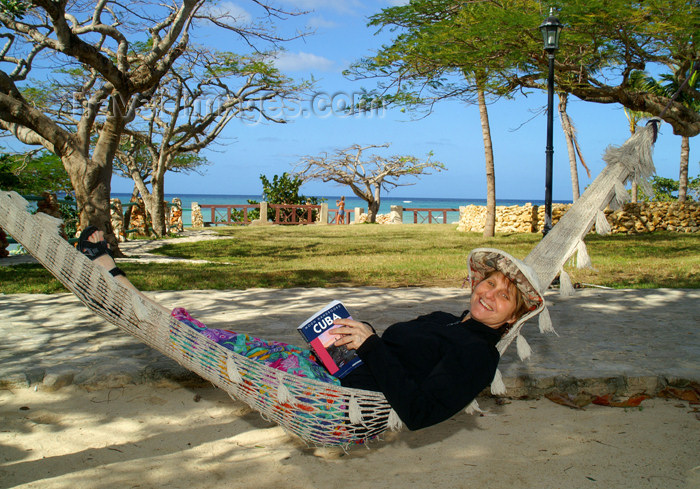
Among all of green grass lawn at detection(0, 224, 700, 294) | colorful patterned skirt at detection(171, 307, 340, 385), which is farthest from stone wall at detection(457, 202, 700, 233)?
colorful patterned skirt at detection(171, 307, 340, 385)

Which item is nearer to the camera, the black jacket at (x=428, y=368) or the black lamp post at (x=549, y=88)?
the black jacket at (x=428, y=368)

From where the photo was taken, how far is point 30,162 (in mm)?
15156

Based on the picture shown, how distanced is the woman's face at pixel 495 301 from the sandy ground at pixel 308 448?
589 mm

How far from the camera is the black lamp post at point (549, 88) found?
6.45 m

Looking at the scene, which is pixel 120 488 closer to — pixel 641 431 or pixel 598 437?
pixel 598 437

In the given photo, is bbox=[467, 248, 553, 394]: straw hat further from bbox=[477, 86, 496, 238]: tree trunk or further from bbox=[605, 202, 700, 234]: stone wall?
bbox=[605, 202, 700, 234]: stone wall

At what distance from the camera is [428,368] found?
2.08m

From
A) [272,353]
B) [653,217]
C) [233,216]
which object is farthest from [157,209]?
[272,353]

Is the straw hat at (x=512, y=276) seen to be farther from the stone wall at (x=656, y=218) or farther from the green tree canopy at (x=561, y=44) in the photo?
the stone wall at (x=656, y=218)

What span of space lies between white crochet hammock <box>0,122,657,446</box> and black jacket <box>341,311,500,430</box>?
0.37 feet

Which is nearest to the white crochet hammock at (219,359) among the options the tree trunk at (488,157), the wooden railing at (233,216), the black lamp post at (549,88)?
the black lamp post at (549,88)

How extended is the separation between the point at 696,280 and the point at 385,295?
397cm

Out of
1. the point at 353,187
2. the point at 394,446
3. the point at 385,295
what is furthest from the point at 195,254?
the point at 353,187

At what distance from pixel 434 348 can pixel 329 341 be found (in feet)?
1.34
